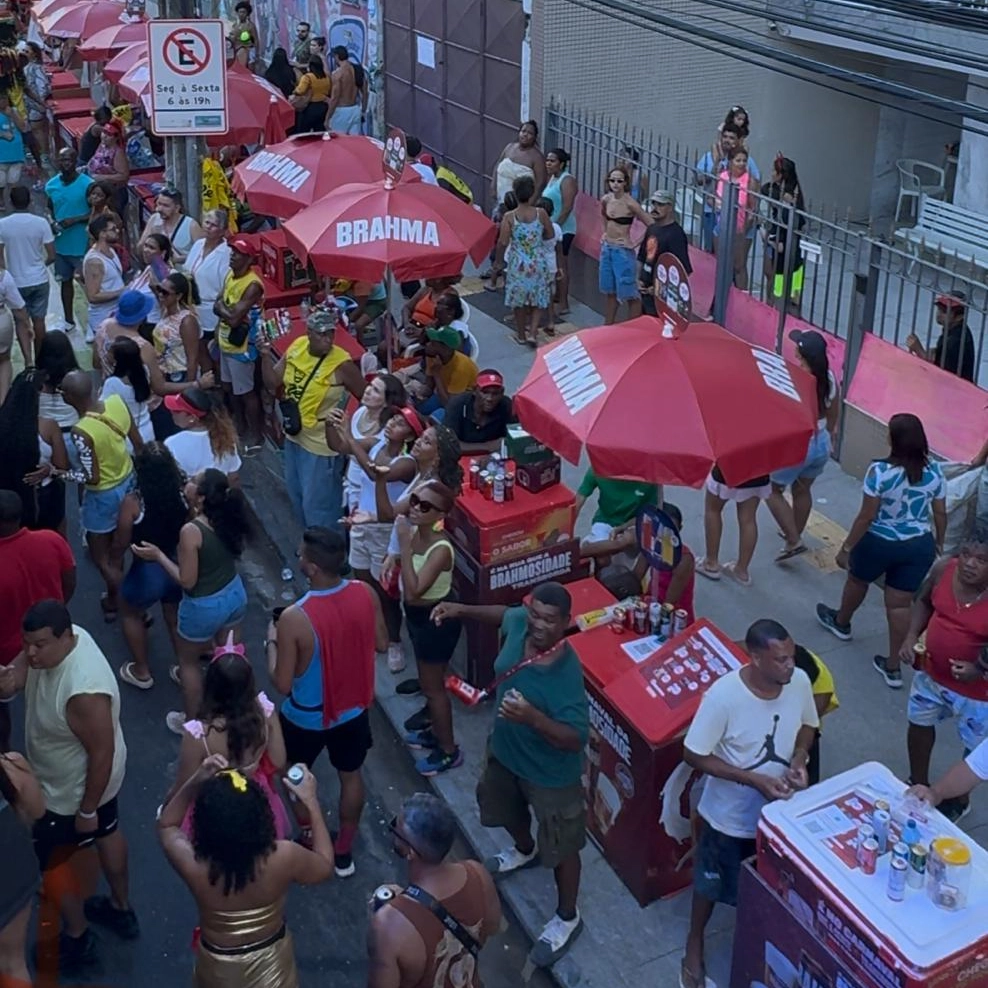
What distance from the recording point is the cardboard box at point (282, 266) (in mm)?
10672

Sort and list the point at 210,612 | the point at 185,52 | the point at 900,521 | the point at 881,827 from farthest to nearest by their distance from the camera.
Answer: the point at 185,52
the point at 900,521
the point at 210,612
the point at 881,827

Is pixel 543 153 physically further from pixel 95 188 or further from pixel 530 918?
pixel 530 918

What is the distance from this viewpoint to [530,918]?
232 inches

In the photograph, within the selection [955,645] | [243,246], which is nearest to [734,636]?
[955,645]

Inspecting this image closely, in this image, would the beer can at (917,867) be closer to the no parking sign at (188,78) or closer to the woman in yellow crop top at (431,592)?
the woman in yellow crop top at (431,592)

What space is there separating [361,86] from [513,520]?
13546mm

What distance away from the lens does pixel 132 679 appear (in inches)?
300

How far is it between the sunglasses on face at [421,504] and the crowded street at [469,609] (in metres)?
0.04

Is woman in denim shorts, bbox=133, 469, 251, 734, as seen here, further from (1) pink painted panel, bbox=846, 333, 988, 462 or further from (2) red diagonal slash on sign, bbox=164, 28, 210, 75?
(2) red diagonal slash on sign, bbox=164, 28, 210, 75

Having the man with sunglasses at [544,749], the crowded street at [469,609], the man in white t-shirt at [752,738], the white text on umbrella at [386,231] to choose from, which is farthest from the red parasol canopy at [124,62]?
the man in white t-shirt at [752,738]

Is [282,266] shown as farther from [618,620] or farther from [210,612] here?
[618,620]

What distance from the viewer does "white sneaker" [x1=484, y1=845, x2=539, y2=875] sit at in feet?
20.0

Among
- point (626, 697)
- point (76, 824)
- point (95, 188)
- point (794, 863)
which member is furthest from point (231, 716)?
point (95, 188)

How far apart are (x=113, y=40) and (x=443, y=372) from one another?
10699 millimetres
